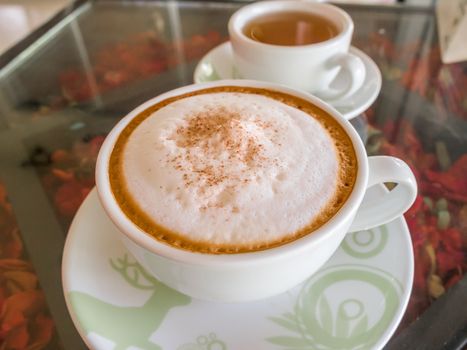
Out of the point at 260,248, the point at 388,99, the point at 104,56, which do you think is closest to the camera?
the point at 260,248

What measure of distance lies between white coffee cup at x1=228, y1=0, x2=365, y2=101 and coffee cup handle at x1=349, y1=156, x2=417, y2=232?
0.28 metres

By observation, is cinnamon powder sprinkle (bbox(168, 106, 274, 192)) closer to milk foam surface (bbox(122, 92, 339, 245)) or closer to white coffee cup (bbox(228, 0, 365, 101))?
milk foam surface (bbox(122, 92, 339, 245))

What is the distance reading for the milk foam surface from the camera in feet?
1.33

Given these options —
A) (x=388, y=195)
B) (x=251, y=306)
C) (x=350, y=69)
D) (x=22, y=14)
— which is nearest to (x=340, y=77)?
(x=350, y=69)

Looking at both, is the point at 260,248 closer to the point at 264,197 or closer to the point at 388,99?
the point at 264,197

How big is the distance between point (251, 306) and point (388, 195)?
20cm

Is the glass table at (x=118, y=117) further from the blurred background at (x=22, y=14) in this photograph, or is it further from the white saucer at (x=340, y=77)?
the blurred background at (x=22, y=14)


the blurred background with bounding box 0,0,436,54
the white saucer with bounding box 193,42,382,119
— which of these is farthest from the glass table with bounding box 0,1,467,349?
the blurred background with bounding box 0,0,436,54

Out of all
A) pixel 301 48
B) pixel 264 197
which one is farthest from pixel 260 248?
pixel 301 48

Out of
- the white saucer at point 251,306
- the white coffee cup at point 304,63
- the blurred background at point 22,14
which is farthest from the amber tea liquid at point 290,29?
the blurred background at point 22,14

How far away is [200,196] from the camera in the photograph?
422 millimetres

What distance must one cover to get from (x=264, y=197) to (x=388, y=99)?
543 mm

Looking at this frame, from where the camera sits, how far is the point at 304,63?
2.30 ft

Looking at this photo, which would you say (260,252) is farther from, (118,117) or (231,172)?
(118,117)
